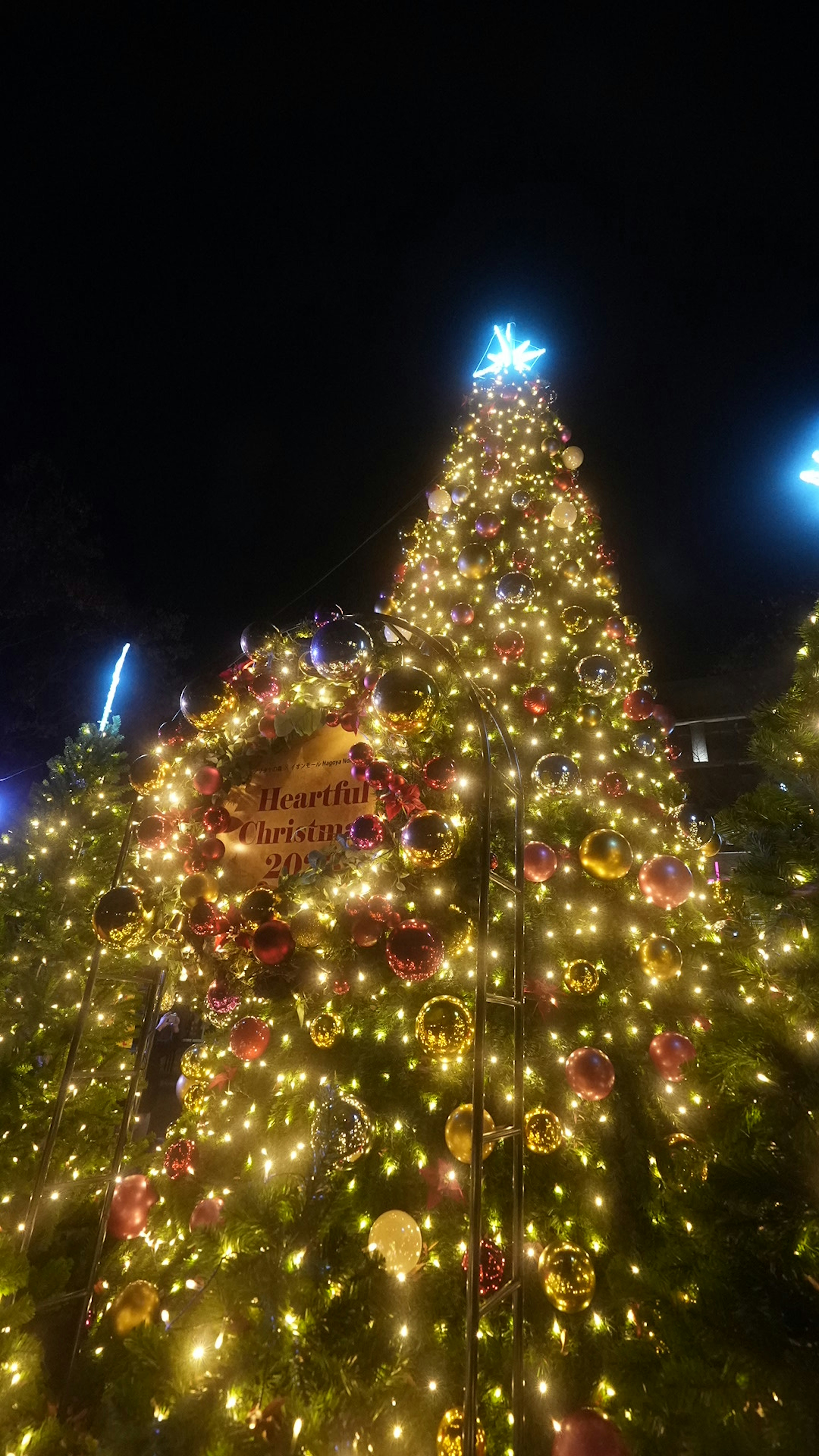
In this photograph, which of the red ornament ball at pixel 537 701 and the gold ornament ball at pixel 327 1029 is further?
the red ornament ball at pixel 537 701

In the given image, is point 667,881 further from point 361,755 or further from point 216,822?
point 216,822

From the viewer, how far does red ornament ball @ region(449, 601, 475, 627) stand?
444cm

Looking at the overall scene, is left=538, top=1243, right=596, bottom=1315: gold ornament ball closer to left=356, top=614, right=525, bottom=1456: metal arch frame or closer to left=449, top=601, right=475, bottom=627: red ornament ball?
left=356, top=614, right=525, bottom=1456: metal arch frame

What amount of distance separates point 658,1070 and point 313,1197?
170cm

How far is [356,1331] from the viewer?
7.36 feet

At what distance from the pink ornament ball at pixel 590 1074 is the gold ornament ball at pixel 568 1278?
54 cm

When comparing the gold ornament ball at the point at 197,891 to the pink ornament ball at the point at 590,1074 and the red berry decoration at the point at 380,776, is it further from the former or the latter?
the pink ornament ball at the point at 590,1074

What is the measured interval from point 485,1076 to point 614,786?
6.29ft

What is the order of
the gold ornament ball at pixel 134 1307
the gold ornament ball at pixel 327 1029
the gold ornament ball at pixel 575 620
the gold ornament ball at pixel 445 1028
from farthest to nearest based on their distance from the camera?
the gold ornament ball at pixel 575 620 < the gold ornament ball at pixel 327 1029 < the gold ornament ball at pixel 134 1307 < the gold ornament ball at pixel 445 1028

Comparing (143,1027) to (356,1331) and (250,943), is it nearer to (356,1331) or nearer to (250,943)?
(250,943)

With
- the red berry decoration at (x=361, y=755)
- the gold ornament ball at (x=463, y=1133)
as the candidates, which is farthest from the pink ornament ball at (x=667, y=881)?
the red berry decoration at (x=361, y=755)

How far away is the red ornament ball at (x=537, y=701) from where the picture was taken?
3879 millimetres

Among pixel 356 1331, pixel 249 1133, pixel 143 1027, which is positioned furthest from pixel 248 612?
pixel 356 1331

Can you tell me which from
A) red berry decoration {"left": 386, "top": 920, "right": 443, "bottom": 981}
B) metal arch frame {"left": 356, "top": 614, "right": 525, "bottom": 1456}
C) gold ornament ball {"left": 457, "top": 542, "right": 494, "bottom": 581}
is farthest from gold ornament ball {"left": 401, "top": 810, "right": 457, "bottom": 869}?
gold ornament ball {"left": 457, "top": 542, "right": 494, "bottom": 581}
